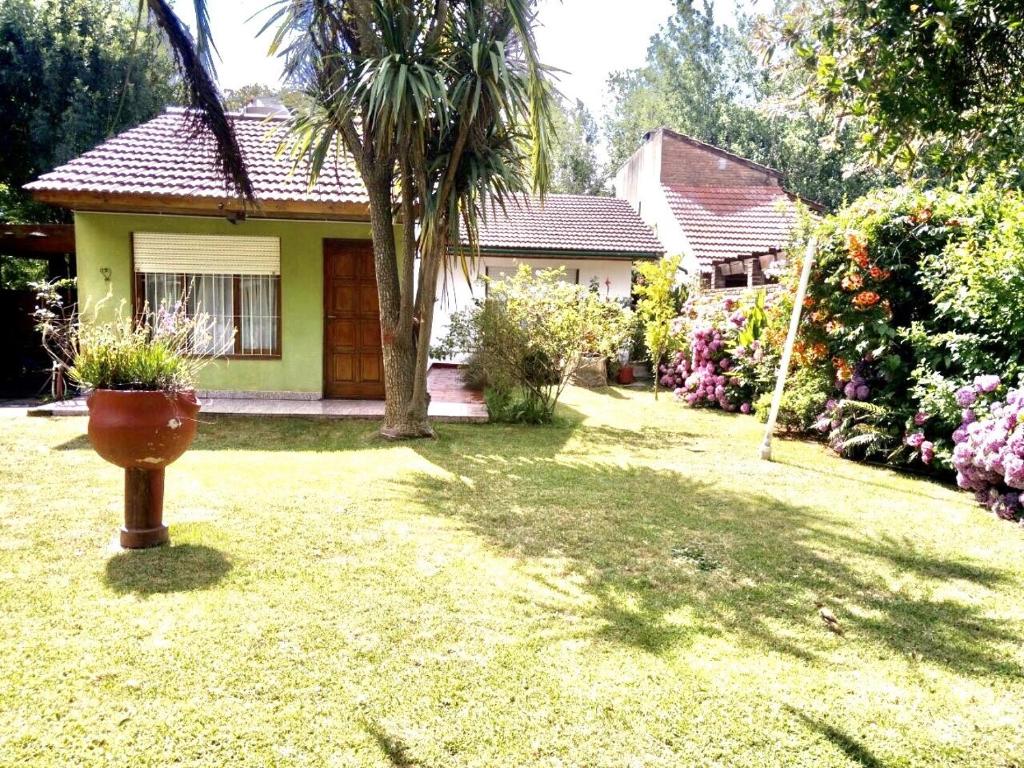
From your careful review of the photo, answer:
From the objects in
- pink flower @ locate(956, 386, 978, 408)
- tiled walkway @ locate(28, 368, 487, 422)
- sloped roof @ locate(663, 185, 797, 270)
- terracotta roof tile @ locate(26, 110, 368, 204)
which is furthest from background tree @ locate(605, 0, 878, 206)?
pink flower @ locate(956, 386, 978, 408)

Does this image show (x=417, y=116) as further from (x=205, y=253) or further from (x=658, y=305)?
(x=658, y=305)

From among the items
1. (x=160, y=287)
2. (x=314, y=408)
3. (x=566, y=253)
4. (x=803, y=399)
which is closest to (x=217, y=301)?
(x=160, y=287)

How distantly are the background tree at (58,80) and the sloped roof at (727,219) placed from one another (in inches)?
513

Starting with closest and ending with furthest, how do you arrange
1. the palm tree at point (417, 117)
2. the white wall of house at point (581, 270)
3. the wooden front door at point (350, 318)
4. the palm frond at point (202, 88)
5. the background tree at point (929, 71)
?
Answer: 1. the palm frond at point (202, 88)
2. the background tree at point (929, 71)
3. the palm tree at point (417, 117)
4. the wooden front door at point (350, 318)
5. the white wall of house at point (581, 270)

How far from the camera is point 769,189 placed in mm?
20234

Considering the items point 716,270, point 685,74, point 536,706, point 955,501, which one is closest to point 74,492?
point 536,706

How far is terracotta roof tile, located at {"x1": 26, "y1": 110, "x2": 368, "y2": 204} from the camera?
861cm

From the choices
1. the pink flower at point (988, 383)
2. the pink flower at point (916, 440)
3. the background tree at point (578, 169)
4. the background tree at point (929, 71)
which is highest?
the background tree at point (578, 169)

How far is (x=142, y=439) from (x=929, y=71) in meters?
6.47

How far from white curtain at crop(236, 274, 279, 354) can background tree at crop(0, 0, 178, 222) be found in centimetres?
826

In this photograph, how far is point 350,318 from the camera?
997cm

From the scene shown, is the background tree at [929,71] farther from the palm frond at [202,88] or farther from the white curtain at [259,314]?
the white curtain at [259,314]

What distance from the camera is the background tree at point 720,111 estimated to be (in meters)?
27.9

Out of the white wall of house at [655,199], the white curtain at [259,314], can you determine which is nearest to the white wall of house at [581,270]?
the white wall of house at [655,199]
